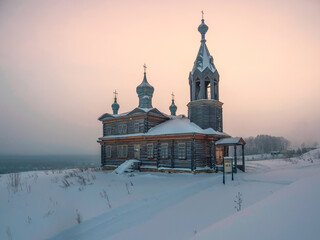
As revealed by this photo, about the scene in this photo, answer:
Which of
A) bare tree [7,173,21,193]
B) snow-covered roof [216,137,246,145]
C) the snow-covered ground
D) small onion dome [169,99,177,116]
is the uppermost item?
small onion dome [169,99,177,116]

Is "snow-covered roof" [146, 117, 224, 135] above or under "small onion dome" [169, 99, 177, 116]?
under

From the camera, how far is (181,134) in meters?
19.8

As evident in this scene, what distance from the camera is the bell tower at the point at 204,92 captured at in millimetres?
22047

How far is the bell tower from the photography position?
22.0 meters

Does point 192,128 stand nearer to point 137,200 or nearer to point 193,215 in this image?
point 137,200

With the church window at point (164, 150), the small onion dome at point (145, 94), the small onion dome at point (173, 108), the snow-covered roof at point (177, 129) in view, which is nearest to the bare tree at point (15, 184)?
the snow-covered roof at point (177, 129)

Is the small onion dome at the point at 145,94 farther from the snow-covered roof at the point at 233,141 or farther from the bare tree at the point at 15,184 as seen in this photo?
the bare tree at the point at 15,184

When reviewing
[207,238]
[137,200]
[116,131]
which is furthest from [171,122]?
[207,238]

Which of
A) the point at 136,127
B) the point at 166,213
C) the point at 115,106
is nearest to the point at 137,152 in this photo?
the point at 136,127

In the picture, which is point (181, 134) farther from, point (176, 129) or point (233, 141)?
point (233, 141)

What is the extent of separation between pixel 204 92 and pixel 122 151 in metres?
12.0

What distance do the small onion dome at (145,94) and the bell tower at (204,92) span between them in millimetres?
5794

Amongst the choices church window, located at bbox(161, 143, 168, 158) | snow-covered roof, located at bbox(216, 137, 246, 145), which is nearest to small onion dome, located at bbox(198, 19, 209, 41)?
snow-covered roof, located at bbox(216, 137, 246, 145)

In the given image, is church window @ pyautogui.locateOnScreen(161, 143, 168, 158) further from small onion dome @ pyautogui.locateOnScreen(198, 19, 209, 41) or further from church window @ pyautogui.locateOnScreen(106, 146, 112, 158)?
small onion dome @ pyautogui.locateOnScreen(198, 19, 209, 41)
